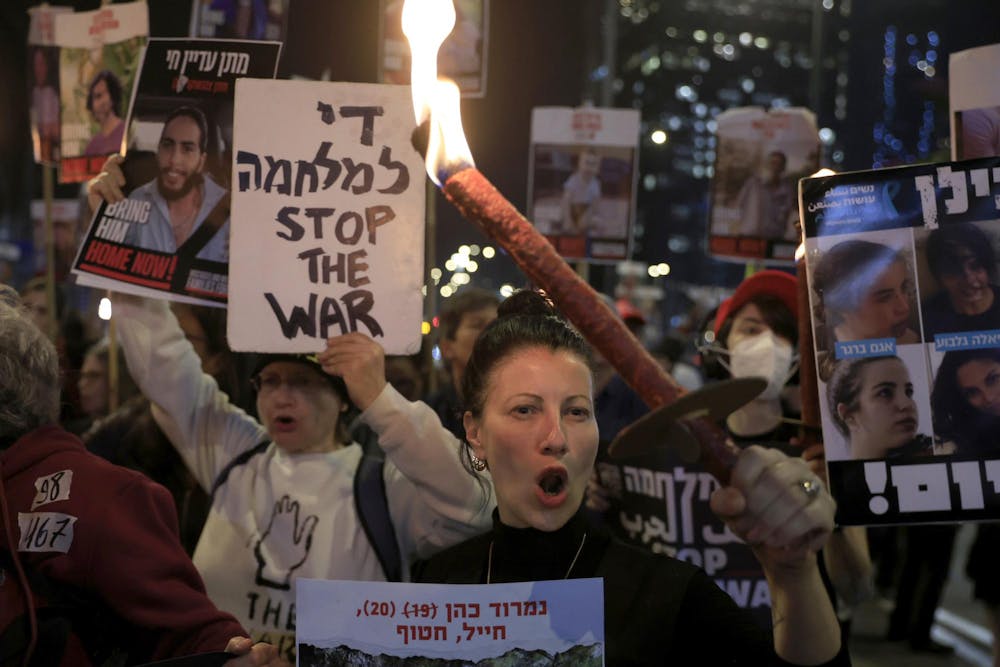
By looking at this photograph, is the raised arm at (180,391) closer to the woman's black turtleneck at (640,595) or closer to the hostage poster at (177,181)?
the hostage poster at (177,181)

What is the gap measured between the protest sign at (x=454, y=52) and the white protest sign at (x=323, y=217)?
12.8 feet

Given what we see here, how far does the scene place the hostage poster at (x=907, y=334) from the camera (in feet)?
7.27

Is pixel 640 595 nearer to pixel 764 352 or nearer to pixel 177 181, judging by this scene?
pixel 177 181

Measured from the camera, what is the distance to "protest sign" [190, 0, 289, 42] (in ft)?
17.7

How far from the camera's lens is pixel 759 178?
18.6ft

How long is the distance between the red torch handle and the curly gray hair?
3.51 ft

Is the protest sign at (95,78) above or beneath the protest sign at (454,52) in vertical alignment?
beneath

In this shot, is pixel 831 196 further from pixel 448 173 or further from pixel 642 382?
pixel 642 382

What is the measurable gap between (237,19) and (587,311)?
14.2 ft

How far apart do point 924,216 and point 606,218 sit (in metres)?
4.50

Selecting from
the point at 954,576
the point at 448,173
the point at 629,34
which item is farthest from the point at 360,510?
the point at 629,34

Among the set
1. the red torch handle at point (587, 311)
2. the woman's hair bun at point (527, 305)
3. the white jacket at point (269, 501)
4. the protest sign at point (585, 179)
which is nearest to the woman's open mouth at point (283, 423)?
the white jacket at point (269, 501)

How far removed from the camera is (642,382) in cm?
153

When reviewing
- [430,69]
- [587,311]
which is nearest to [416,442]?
[430,69]
